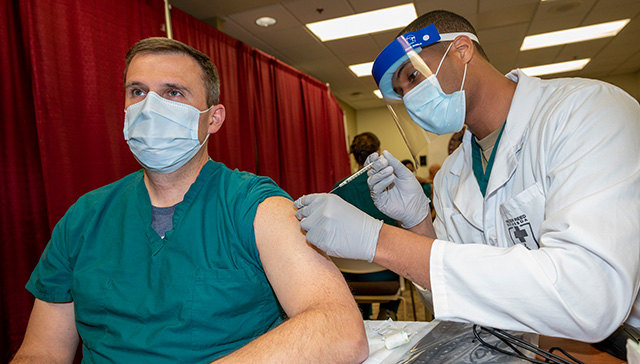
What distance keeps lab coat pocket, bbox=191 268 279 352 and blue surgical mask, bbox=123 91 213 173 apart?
41cm

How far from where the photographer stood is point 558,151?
1.03 meters

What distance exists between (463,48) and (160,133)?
1018mm

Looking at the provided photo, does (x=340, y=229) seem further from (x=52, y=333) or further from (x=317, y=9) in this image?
(x=317, y=9)

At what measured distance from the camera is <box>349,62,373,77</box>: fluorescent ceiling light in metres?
5.98

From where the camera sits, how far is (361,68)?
616cm

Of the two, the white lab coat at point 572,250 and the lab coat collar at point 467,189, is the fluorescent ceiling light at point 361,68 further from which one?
the white lab coat at point 572,250

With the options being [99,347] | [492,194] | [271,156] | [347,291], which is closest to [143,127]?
[99,347]

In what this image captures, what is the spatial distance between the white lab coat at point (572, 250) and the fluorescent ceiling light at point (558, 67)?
6556mm

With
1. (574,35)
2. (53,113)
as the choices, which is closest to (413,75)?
(53,113)

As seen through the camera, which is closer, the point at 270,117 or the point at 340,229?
the point at 340,229

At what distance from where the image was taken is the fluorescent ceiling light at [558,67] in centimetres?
684

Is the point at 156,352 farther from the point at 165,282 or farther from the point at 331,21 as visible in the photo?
the point at 331,21

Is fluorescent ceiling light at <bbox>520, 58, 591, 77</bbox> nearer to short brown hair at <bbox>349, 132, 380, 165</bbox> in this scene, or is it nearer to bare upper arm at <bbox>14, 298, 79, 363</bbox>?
short brown hair at <bbox>349, 132, 380, 165</bbox>

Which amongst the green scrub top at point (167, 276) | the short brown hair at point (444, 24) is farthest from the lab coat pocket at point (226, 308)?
the short brown hair at point (444, 24)
